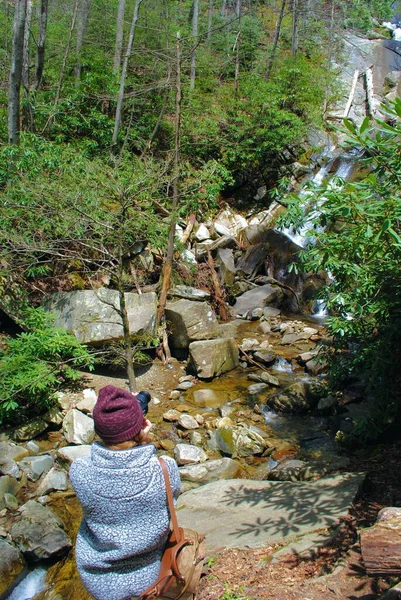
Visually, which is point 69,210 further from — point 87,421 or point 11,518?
point 11,518

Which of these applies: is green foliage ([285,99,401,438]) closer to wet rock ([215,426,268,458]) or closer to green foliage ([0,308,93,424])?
wet rock ([215,426,268,458])

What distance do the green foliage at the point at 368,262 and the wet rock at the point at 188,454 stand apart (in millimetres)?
2068

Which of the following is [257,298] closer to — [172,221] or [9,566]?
[172,221]

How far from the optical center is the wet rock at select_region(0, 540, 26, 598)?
15.9 ft

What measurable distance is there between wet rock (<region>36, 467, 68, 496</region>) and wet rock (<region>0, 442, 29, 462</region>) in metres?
0.63

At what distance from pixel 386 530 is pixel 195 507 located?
7.89ft

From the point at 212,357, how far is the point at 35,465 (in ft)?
12.7

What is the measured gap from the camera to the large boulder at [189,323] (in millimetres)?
10172

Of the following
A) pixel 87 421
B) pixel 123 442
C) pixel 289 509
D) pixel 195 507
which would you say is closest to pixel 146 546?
pixel 123 442

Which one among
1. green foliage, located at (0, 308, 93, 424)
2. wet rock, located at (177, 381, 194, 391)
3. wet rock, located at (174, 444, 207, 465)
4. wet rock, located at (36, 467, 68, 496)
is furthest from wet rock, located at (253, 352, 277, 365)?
wet rock, located at (36, 467, 68, 496)

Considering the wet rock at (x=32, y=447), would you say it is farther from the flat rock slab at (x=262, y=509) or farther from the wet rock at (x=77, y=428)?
the flat rock slab at (x=262, y=509)

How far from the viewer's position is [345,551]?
3.59 meters

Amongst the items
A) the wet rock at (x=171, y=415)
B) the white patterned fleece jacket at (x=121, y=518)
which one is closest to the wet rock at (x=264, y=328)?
Result: the wet rock at (x=171, y=415)

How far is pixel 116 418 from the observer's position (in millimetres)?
2180
